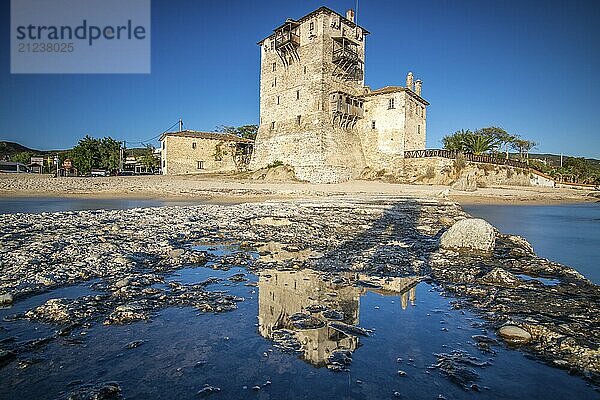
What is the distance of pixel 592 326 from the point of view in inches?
120

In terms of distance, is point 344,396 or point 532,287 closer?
point 344,396

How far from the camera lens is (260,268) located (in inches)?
196

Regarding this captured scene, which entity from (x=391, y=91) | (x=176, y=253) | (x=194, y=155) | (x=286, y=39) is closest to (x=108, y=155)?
(x=194, y=155)

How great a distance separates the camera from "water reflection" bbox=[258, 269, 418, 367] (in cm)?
274

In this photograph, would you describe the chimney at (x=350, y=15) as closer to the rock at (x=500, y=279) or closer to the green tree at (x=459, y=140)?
the green tree at (x=459, y=140)

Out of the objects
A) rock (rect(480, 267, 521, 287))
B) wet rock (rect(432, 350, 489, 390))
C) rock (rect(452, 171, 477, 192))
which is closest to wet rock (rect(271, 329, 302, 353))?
wet rock (rect(432, 350, 489, 390))

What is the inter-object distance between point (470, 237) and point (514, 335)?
13.5 feet

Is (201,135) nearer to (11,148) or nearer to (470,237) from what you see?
(470,237)

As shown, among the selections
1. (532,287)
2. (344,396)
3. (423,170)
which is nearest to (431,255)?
(532,287)

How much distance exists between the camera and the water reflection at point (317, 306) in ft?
8.99

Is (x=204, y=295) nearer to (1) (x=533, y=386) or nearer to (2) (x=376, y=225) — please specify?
(1) (x=533, y=386)

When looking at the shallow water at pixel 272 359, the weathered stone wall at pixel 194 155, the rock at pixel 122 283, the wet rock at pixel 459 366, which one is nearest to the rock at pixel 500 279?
the shallow water at pixel 272 359

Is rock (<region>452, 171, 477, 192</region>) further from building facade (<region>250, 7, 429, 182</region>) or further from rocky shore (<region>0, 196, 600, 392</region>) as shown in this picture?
rocky shore (<region>0, 196, 600, 392</region>)

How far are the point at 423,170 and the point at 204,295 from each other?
1434 inches
